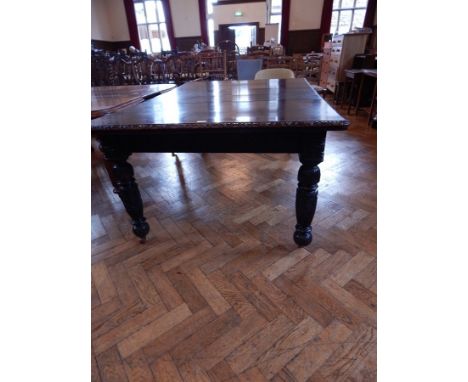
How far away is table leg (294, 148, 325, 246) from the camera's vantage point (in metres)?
0.93

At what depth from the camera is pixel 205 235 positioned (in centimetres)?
133

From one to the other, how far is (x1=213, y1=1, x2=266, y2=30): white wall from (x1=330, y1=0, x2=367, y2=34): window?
97.5 inches

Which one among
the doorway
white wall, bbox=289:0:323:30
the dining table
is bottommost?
the dining table

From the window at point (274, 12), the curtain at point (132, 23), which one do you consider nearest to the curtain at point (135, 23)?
the curtain at point (132, 23)

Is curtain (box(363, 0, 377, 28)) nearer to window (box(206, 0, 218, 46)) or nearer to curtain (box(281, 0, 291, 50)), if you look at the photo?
curtain (box(281, 0, 291, 50))

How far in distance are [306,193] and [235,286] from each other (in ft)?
1.63

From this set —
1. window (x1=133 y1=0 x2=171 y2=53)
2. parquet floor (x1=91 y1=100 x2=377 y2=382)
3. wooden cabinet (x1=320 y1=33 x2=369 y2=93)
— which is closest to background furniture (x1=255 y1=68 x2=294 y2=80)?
parquet floor (x1=91 y1=100 x2=377 y2=382)

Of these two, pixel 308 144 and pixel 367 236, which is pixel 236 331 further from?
pixel 367 236

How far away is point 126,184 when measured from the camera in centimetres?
113

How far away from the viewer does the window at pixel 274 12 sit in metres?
8.59

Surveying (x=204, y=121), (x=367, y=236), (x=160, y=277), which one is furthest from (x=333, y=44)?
→ (x=160, y=277)

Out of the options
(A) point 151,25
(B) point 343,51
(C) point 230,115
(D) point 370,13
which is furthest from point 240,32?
(C) point 230,115
